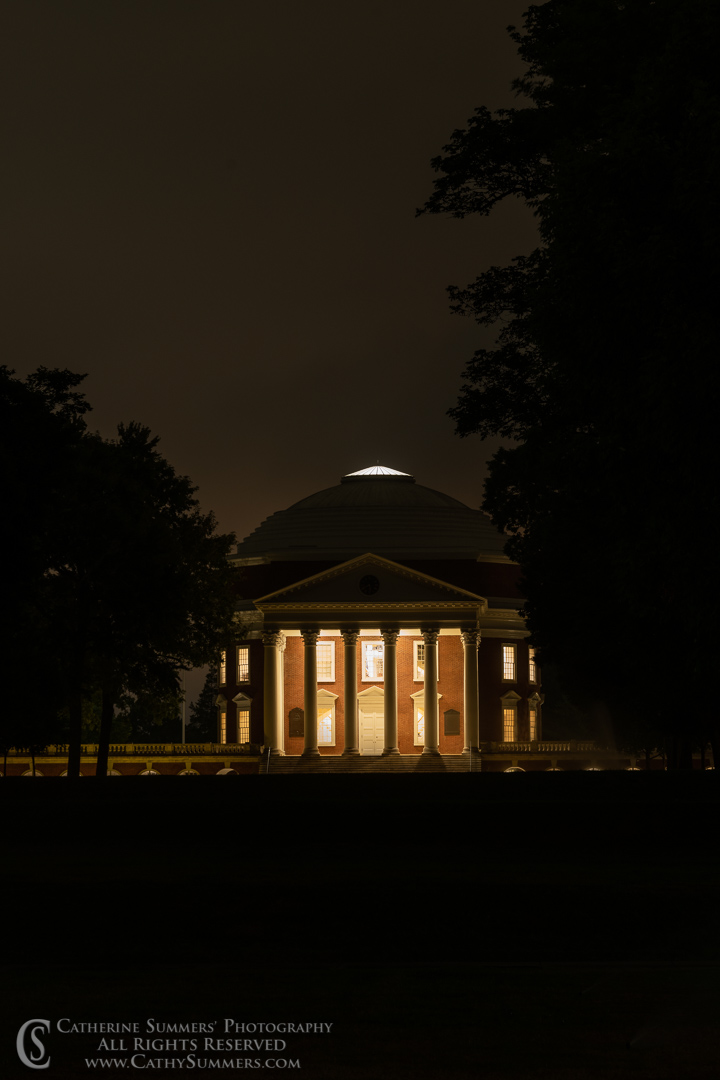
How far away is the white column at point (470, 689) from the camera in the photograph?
327 feet

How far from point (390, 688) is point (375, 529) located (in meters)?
15.3

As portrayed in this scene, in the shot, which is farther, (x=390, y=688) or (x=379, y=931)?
(x=390, y=688)

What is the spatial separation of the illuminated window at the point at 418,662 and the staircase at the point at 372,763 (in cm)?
834

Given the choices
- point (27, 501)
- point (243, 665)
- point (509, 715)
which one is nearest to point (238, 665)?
point (243, 665)

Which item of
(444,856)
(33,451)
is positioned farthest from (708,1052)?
(33,451)

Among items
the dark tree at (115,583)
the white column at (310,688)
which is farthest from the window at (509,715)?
the dark tree at (115,583)

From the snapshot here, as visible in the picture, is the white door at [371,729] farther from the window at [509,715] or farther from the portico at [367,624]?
the window at [509,715]

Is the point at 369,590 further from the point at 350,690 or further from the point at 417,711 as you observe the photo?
the point at 417,711

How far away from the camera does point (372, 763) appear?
305 ft

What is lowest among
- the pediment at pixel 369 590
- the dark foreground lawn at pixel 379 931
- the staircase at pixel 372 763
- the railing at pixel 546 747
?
the dark foreground lawn at pixel 379 931

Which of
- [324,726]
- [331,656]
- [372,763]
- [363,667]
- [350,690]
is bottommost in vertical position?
[372,763]

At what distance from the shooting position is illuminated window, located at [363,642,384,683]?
10438 cm

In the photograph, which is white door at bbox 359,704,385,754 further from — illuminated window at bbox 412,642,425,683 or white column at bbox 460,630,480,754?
white column at bbox 460,630,480,754

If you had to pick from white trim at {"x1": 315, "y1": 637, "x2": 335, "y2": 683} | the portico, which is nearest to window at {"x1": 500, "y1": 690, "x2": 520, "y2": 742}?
the portico
